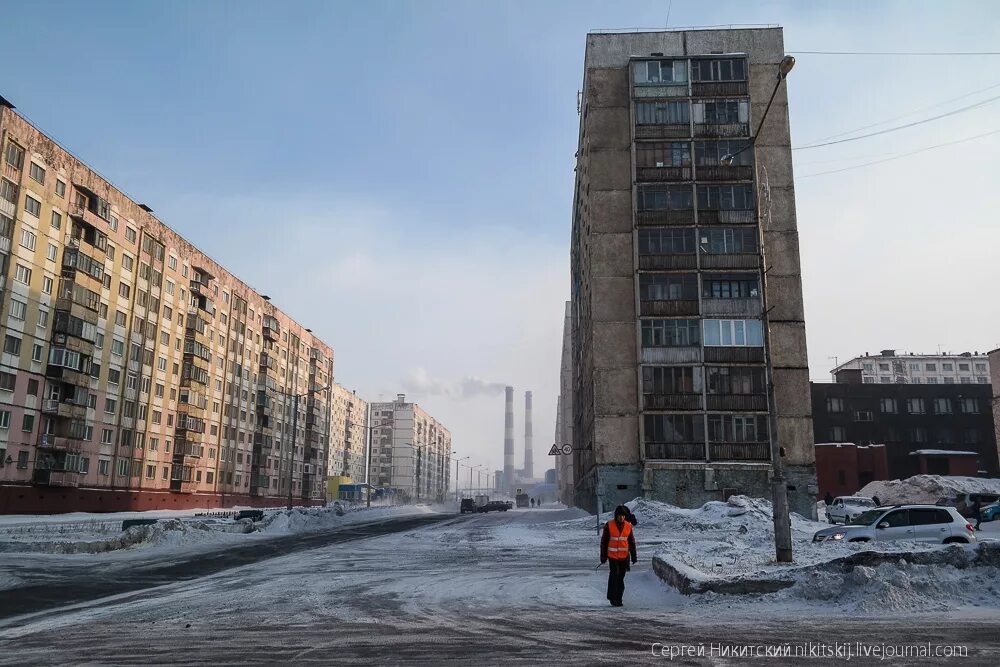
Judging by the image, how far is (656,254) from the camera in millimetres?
48938

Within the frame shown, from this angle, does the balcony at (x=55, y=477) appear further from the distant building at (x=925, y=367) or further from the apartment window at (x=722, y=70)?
the distant building at (x=925, y=367)

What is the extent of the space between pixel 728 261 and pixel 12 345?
47.3 meters

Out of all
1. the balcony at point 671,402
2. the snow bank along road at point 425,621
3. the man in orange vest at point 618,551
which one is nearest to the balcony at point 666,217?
the balcony at point 671,402

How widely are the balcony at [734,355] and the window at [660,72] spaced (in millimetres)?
18870

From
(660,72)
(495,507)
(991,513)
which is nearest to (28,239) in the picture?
(660,72)

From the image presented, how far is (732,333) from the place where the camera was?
155 ft

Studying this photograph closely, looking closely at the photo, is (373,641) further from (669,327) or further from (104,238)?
(104,238)

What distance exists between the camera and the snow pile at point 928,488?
2393 inches

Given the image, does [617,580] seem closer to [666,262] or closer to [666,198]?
[666,262]

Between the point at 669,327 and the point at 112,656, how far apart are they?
4264 cm

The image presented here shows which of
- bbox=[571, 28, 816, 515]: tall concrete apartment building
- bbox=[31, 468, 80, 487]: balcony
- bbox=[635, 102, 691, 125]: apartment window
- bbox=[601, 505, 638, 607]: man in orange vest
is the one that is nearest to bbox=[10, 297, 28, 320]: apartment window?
bbox=[31, 468, 80, 487]: balcony

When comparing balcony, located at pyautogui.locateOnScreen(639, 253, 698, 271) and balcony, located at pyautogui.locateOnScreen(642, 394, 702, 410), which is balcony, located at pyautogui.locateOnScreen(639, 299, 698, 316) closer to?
balcony, located at pyautogui.locateOnScreen(639, 253, 698, 271)

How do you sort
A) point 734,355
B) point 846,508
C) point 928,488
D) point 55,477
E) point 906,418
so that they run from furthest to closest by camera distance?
point 906,418 < point 928,488 < point 55,477 < point 734,355 < point 846,508

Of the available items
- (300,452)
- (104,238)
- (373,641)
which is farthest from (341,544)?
(300,452)
